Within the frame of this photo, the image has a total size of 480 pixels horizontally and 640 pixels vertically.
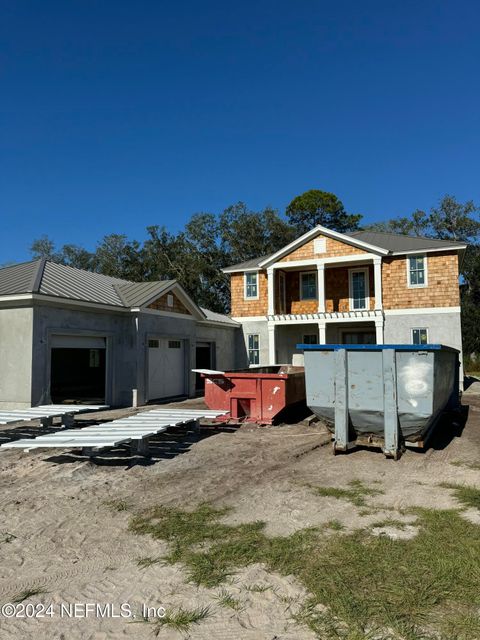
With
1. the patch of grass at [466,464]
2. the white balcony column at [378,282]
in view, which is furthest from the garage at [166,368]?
the patch of grass at [466,464]

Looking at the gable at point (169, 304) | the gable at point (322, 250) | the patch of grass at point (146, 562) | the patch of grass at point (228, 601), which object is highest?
the gable at point (322, 250)

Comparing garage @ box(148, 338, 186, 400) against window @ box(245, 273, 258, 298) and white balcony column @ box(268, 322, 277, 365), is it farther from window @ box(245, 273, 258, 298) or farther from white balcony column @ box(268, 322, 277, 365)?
window @ box(245, 273, 258, 298)

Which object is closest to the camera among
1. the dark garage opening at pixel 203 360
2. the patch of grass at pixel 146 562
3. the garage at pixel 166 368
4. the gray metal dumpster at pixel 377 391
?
the patch of grass at pixel 146 562

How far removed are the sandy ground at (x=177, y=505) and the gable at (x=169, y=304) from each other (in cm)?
788

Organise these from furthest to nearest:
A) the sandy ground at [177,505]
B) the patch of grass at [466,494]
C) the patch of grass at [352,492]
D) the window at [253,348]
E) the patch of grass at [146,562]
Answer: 1. the window at [253,348]
2. the patch of grass at [352,492]
3. the patch of grass at [466,494]
4. the patch of grass at [146,562]
5. the sandy ground at [177,505]

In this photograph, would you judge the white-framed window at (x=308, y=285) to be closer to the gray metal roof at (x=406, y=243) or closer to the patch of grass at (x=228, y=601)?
the gray metal roof at (x=406, y=243)

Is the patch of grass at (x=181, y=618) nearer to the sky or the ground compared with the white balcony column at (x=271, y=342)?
nearer to the ground

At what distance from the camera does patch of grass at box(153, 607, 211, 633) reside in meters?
3.05

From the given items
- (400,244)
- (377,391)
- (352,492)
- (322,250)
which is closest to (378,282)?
(400,244)

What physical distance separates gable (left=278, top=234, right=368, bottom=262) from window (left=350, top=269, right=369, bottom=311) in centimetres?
161

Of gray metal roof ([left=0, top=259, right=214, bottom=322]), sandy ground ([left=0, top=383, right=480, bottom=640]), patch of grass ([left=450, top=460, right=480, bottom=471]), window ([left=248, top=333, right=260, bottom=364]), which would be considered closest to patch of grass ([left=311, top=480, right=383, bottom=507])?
sandy ground ([left=0, top=383, right=480, bottom=640])

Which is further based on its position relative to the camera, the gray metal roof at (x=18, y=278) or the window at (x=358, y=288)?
the window at (x=358, y=288)

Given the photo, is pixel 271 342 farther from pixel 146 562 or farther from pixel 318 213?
pixel 318 213

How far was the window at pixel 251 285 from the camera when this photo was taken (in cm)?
2531
